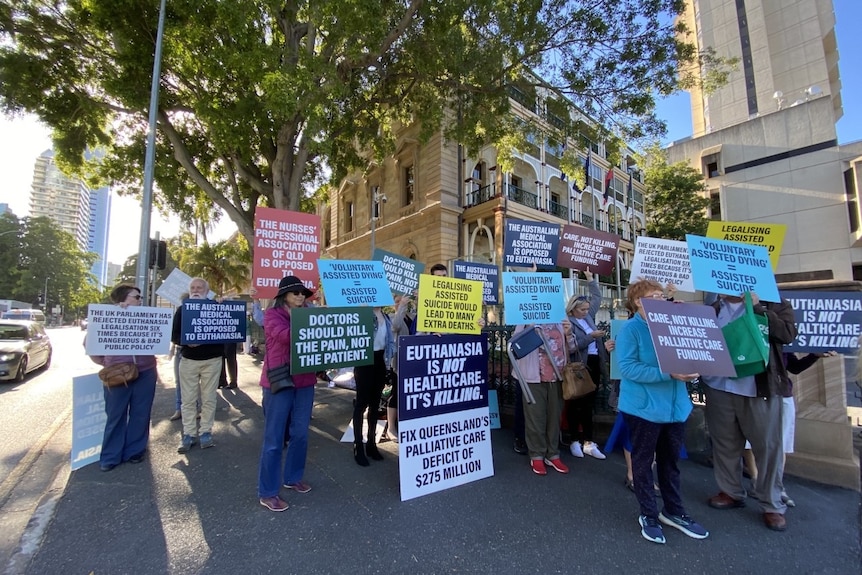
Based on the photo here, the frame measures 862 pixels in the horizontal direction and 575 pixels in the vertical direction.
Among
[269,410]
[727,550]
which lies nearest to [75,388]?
[269,410]

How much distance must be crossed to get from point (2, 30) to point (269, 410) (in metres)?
12.6

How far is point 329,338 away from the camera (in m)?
3.71

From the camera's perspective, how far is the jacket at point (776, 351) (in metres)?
3.24

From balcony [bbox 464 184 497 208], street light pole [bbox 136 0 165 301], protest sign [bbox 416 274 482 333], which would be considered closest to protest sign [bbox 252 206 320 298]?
protest sign [bbox 416 274 482 333]

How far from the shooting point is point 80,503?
3479 millimetres

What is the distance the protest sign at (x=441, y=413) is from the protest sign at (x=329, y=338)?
50cm

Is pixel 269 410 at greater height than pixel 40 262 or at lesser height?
lesser

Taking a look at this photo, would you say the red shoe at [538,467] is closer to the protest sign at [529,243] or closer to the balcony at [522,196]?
the protest sign at [529,243]

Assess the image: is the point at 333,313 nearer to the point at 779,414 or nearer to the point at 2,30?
the point at 779,414

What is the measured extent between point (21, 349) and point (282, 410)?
417 inches

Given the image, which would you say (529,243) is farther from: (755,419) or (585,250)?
(755,419)

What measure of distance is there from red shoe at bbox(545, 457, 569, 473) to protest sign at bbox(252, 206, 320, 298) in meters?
3.56

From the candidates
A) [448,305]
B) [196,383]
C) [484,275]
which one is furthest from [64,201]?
[448,305]

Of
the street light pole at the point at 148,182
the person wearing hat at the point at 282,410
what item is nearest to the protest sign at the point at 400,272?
the person wearing hat at the point at 282,410
